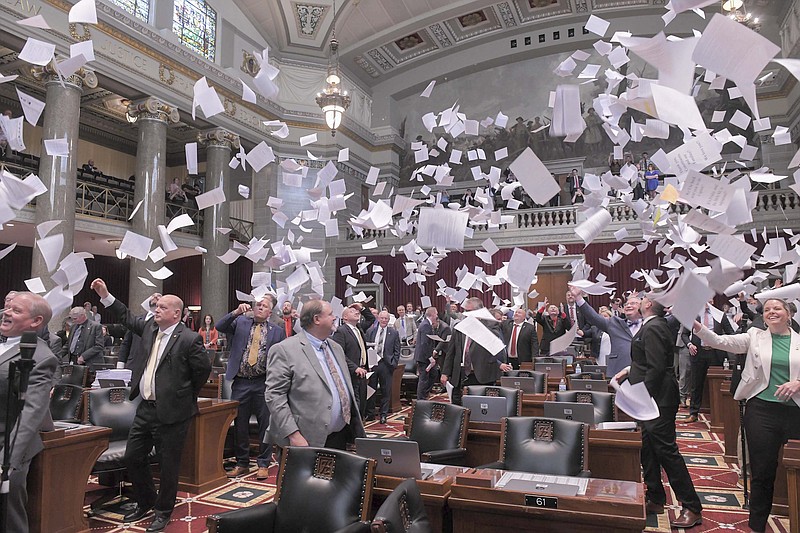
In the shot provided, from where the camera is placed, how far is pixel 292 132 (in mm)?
16266

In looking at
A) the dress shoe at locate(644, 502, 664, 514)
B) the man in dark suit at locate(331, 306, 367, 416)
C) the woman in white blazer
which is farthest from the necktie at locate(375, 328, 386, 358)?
the woman in white blazer

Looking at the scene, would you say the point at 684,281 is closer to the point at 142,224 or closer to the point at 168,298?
the point at 168,298

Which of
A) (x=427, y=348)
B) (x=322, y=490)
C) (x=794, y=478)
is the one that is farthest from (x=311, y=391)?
(x=427, y=348)

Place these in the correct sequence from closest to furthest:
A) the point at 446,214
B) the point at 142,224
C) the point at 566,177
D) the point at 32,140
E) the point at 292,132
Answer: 1. the point at 446,214
2. the point at 142,224
3. the point at 32,140
4. the point at 292,132
5. the point at 566,177

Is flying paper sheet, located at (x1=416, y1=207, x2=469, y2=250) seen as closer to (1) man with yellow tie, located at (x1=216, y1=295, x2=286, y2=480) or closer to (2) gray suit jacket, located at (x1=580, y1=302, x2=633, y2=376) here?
(1) man with yellow tie, located at (x1=216, y1=295, x2=286, y2=480)

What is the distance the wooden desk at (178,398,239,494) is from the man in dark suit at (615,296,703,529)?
10.5 ft

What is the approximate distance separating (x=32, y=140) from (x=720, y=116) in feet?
50.9

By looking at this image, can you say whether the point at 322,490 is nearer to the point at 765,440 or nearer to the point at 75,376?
the point at 765,440

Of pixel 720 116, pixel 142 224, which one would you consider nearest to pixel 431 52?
pixel 142 224

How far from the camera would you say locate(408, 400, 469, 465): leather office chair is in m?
3.57

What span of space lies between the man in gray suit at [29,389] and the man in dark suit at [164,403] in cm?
83

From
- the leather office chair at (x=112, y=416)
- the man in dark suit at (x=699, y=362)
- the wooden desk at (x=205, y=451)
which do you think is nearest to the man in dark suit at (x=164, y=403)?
the leather office chair at (x=112, y=416)

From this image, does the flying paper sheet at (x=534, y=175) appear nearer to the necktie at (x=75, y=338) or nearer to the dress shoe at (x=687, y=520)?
the dress shoe at (x=687, y=520)

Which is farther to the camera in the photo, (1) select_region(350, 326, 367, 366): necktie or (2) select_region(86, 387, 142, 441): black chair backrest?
(1) select_region(350, 326, 367, 366): necktie
